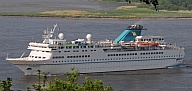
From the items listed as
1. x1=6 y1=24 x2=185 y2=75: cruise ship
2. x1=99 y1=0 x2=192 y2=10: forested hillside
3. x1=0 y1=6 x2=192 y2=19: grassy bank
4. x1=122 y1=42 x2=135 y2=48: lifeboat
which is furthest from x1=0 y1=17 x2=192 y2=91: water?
x1=99 y1=0 x2=192 y2=10: forested hillside

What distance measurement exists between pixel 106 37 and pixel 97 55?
49.7ft

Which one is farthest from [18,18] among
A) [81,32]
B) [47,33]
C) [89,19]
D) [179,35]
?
[47,33]

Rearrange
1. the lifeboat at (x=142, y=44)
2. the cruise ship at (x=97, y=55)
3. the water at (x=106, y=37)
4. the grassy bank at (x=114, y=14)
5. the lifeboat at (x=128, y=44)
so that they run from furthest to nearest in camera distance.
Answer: the grassy bank at (x=114, y=14) → the lifeboat at (x=142, y=44) → the lifeboat at (x=128, y=44) → the cruise ship at (x=97, y=55) → the water at (x=106, y=37)

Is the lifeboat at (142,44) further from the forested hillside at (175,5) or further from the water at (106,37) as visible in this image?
the forested hillside at (175,5)

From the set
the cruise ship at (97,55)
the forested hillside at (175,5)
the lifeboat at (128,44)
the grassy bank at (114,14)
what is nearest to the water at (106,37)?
the cruise ship at (97,55)

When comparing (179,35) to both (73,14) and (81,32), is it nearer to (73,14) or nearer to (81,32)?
(81,32)

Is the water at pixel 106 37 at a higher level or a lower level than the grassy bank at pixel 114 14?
lower

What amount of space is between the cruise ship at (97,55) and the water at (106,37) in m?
0.65

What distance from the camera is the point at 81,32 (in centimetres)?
6209

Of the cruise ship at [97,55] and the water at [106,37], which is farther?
the cruise ship at [97,55]

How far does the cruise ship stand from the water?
2.12 ft

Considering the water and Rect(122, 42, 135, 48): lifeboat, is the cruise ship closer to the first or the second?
Rect(122, 42, 135, 48): lifeboat

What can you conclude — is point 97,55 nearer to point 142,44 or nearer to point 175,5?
point 142,44

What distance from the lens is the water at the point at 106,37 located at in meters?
38.3
